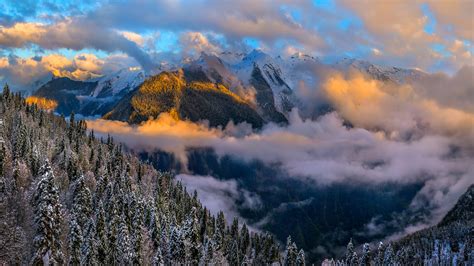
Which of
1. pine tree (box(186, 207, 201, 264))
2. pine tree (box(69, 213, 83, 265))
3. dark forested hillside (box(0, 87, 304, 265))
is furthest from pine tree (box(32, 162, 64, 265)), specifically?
pine tree (box(186, 207, 201, 264))

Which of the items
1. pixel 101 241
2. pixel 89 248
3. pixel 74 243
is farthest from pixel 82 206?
pixel 74 243

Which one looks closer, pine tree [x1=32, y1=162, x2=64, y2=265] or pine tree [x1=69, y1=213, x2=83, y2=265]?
pine tree [x1=32, y1=162, x2=64, y2=265]

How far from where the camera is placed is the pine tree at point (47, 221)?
5741cm

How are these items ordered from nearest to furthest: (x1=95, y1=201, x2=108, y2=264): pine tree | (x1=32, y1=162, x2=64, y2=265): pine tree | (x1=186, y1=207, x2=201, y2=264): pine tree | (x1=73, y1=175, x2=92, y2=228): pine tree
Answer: (x1=32, y1=162, x2=64, y2=265): pine tree
(x1=95, y1=201, x2=108, y2=264): pine tree
(x1=186, y1=207, x2=201, y2=264): pine tree
(x1=73, y1=175, x2=92, y2=228): pine tree

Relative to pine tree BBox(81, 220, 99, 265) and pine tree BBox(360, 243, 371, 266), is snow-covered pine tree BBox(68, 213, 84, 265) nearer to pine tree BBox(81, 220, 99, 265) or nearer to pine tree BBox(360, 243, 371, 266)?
pine tree BBox(81, 220, 99, 265)

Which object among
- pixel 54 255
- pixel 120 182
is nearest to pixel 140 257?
pixel 54 255

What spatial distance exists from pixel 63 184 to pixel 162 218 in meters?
34.4

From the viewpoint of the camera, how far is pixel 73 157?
187m

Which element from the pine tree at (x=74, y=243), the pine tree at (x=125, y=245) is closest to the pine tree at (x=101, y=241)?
the pine tree at (x=125, y=245)

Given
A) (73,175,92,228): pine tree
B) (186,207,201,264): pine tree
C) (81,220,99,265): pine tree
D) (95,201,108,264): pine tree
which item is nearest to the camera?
(81,220,99,265): pine tree

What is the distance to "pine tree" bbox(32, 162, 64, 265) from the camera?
57406 mm

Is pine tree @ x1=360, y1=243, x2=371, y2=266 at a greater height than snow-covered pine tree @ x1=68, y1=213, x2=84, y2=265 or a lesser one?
lesser

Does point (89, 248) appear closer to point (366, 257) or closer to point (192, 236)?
point (192, 236)

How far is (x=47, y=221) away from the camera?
57.6 metres
